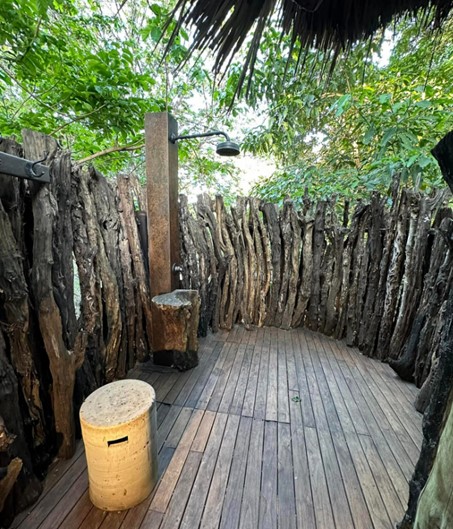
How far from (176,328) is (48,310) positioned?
119cm

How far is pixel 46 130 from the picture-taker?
3328 mm

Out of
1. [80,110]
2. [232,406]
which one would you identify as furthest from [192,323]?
[80,110]

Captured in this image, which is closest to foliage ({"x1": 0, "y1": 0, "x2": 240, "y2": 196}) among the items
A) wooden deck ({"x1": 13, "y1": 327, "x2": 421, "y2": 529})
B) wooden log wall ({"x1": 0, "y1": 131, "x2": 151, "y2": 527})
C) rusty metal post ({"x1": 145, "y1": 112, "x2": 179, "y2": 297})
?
rusty metal post ({"x1": 145, "y1": 112, "x2": 179, "y2": 297})

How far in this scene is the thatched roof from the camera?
985 millimetres

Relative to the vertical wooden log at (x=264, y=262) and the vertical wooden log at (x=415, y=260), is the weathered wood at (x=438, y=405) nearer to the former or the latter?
the vertical wooden log at (x=415, y=260)

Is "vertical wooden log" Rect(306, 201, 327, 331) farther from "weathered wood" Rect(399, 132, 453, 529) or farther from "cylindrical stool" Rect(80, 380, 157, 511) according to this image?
"cylindrical stool" Rect(80, 380, 157, 511)

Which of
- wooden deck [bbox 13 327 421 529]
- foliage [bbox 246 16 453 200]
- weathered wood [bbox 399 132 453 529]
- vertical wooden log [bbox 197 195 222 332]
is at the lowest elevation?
wooden deck [bbox 13 327 421 529]

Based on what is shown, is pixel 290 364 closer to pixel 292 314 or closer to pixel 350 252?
pixel 292 314

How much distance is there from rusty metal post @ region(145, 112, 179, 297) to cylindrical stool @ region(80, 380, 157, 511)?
128 cm

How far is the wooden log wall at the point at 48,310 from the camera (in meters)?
1.25

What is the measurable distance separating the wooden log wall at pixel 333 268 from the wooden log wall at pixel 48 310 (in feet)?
3.72

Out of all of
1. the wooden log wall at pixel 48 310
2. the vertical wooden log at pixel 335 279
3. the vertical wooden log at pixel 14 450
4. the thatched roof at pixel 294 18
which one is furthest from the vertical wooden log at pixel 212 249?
the vertical wooden log at pixel 14 450

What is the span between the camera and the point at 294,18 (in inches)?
44.8

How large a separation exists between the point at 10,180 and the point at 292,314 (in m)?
3.25
